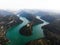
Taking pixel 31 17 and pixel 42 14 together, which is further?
pixel 42 14

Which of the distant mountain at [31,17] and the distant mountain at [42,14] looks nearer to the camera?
the distant mountain at [42,14]

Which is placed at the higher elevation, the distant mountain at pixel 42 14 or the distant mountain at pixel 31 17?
the distant mountain at pixel 42 14

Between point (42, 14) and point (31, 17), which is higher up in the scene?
point (42, 14)

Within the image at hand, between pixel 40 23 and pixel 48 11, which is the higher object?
pixel 48 11

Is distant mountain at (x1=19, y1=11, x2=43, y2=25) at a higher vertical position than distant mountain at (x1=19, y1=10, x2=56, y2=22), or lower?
lower

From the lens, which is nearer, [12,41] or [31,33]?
[12,41]

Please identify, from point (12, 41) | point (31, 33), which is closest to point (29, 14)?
point (31, 33)

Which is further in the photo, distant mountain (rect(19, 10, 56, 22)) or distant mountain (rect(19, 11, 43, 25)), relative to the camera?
distant mountain (rect(19, 11, 43, 25))

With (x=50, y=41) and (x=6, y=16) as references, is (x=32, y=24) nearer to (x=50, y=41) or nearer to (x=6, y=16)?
(x=6, y=16)
